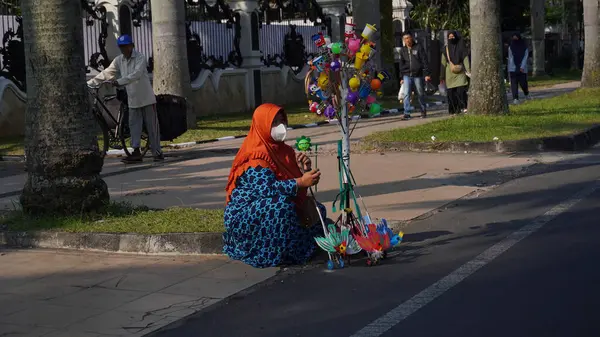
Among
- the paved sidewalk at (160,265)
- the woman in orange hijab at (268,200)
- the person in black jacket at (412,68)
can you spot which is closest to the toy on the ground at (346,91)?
the woman in orange hijab at (268,200)

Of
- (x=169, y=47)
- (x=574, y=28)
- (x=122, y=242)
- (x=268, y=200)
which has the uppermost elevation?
(x=574, y=28)

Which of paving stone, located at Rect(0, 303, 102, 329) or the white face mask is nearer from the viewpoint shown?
paving stone, located at Rect(0, 303, 102, 329)

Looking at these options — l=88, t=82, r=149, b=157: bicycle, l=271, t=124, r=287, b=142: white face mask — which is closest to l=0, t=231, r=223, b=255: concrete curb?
l=271, t=124, r=287, b=142: white face mask

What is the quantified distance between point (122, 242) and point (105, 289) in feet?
4.16

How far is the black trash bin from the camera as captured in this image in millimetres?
15016

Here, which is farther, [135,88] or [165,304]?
[135,88]

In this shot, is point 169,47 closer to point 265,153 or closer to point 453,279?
point 265,153

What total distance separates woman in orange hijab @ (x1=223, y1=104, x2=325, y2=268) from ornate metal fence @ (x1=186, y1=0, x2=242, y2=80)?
1607 centimetres

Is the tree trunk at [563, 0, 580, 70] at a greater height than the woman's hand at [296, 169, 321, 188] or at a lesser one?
greater

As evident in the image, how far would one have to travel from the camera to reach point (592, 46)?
25.0m

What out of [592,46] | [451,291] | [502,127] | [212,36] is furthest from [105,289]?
[592,46]

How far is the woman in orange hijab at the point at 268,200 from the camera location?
7746mm

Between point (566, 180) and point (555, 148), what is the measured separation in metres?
2.99

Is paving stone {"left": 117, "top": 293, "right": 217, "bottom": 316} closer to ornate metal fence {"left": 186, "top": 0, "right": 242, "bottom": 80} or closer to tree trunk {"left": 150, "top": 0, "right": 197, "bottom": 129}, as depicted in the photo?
tree trunk {"left": 150, "top": 0, "right": 197, "bottom": 129}
